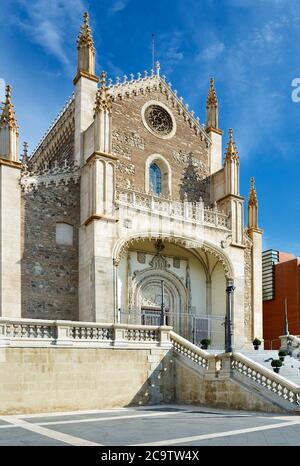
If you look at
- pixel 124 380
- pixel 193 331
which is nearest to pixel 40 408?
pixel 124 380

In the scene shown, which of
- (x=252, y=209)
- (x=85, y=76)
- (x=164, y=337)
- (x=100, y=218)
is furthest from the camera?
(x=252, y=209)

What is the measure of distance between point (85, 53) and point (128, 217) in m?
9.95

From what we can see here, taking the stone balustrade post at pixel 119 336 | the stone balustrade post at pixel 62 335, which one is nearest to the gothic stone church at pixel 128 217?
the stone balustrade post at pixel 119 336

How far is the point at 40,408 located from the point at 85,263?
901cm

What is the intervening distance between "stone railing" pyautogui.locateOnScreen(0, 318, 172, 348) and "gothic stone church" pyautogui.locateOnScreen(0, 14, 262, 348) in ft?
11.6

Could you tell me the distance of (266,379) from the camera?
16.9 m

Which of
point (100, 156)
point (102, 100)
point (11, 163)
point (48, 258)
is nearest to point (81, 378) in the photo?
point (48, 258)

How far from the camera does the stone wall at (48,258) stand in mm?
23812

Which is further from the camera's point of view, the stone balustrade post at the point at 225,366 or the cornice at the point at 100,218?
the cornice at the point at 100,218

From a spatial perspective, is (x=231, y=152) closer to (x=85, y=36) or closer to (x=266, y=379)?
(x=85, y=36)

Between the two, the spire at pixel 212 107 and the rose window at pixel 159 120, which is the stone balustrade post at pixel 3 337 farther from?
the spire at pixel 212 107

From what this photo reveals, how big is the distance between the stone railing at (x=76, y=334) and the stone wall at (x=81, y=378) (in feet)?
0.88

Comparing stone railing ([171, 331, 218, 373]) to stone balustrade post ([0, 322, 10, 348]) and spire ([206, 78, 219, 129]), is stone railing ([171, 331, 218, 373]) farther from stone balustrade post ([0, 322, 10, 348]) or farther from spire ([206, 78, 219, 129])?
spire ([206, 78, 219, 129])

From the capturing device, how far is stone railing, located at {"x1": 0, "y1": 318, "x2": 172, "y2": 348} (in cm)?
1711
